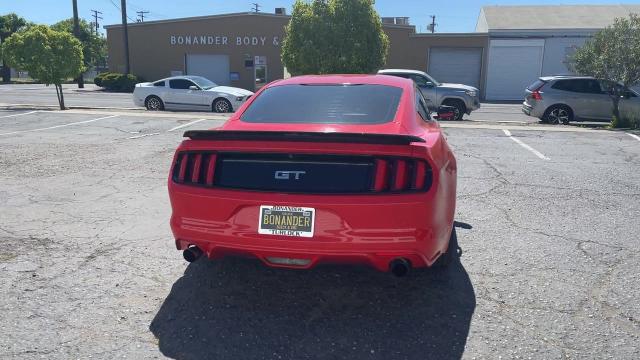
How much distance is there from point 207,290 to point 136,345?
0.80 meters

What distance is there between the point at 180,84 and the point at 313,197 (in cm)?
1747

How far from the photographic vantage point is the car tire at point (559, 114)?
52.1ft

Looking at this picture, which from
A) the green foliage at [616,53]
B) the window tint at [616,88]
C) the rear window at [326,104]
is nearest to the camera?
the rear window at [326,104]

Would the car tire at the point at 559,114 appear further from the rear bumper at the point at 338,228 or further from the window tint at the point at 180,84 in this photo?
the rear bumper at the point at 338,228

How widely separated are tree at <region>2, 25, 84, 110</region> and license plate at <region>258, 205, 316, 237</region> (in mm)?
18548

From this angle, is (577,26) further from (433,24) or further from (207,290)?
(433,24)

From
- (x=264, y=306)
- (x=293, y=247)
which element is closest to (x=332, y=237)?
(x=293, y=247)

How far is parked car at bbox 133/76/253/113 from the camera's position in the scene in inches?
734

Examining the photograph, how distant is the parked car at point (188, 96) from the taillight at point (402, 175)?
15.7 metres

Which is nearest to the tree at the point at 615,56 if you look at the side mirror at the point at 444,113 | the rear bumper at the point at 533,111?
the rear bumper at the point at 533,111

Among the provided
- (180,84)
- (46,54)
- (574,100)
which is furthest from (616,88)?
(46,54)

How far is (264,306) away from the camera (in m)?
3.59

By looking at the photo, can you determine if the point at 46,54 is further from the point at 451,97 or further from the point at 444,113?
the point at 444,113

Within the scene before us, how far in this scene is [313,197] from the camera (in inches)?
123
